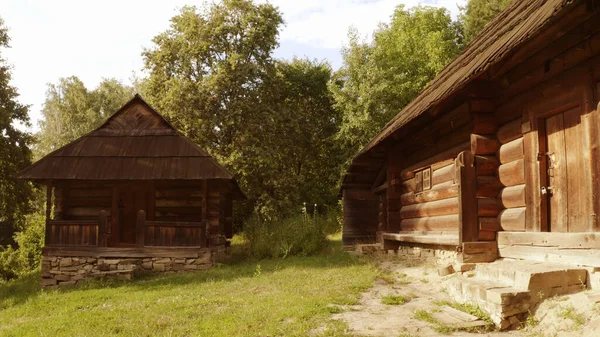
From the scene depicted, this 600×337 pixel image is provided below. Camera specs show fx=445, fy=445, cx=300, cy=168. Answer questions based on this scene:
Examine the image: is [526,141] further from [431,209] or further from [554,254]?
[431,209]

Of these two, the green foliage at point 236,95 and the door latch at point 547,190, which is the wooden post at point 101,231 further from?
the door latch at point 547,190

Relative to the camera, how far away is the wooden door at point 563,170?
221 inches

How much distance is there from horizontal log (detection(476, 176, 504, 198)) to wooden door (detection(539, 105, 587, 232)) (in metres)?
1.05

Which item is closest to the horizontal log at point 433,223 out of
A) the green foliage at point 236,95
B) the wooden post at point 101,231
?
the wooden post at point 101,231

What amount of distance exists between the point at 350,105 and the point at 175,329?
21.1m

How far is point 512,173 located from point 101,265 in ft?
38.0

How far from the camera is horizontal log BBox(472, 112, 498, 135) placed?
288 inches

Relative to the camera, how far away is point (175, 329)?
604 cm

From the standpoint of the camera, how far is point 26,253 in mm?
19938

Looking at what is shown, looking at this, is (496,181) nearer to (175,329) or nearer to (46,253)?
(175,329)

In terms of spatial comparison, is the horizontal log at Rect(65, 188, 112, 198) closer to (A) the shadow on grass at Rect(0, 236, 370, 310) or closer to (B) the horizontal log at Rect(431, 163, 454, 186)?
(A) the shadow on grass at Rect(0, 236, 370, 310)

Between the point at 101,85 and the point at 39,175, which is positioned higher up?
the point at 101,85

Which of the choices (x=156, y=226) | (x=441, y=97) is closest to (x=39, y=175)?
(x=156, y=226)

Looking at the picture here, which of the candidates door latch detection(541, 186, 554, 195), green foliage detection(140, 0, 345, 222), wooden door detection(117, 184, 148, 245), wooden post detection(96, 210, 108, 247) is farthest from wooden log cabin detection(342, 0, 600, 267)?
green foliage detection(140, 0, 345, 222)
